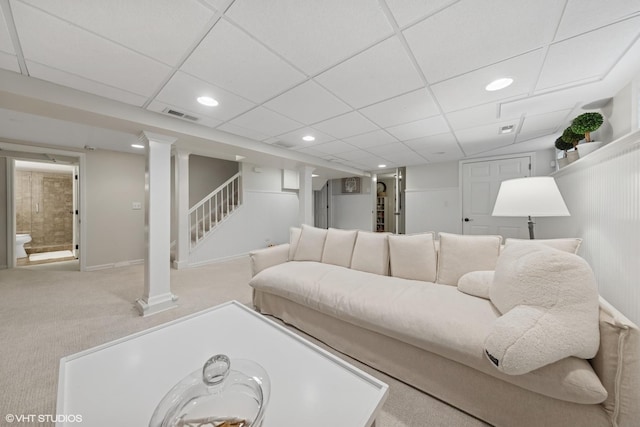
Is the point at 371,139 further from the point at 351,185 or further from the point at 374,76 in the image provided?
the point at 351,185

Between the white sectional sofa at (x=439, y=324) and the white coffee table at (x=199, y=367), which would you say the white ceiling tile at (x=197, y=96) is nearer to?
the white sectional sofa at (x=439, y=324)

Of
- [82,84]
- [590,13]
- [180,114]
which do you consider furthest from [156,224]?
[590,13]

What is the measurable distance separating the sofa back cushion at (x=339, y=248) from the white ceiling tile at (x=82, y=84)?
230cm

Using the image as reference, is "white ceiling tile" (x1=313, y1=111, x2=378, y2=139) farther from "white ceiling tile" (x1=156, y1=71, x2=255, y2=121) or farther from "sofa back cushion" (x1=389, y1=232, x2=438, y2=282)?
"sofa back cushion" (x1=389, y1=232, x2=438, y2=282)

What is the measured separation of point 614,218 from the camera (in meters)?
1.62

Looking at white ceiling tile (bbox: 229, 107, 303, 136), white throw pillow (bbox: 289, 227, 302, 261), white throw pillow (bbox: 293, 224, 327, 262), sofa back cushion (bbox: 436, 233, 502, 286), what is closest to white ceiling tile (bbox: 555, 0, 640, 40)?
sofa back cushion (bbox: 436, 233, 502, 286)

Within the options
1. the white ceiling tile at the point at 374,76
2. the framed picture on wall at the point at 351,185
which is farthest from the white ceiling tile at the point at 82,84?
the framed picture on wall at the point at 351,185

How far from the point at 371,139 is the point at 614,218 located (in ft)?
8.16

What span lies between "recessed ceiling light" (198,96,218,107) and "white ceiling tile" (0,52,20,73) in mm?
1093

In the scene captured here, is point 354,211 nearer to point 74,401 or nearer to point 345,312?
point 345,312

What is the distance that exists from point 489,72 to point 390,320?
6.35ft

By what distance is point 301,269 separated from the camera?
2316 mm

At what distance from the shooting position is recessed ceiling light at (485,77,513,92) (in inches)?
70.1

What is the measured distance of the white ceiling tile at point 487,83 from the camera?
157 centimetres
